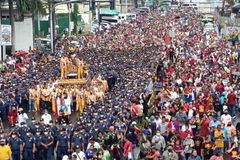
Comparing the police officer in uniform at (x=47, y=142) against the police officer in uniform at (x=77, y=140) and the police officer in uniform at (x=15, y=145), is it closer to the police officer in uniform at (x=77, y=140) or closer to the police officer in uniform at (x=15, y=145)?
the police officer in uniform at (x=15, y=145)

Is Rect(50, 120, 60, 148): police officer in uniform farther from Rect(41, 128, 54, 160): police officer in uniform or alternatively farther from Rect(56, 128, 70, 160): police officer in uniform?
Rect(56, 128, 70, 160): police officer in uniform

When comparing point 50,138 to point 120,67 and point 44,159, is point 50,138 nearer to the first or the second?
point 44,159

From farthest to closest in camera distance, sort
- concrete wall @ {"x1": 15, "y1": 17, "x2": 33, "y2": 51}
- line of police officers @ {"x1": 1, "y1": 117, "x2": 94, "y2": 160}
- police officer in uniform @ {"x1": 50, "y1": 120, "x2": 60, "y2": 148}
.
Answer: concrete wall @ {"x1": 15, "y1": 17, "x2": 33, "y2": 51} → police officer in uniform @ {"x1": 50, "y1": 120, "x2": 60, "y2": 148} → line of police officers @ {"x1": 1, "y1": 117, "x2": 94, "y2": 160}

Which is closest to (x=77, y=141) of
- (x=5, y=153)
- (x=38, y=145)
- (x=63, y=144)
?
(x=63, y=144)

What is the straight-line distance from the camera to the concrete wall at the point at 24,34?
50.7 metres

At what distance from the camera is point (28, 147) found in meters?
19.9

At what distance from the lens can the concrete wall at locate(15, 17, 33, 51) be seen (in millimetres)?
50656

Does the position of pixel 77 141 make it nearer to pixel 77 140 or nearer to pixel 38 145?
pixel 77 140

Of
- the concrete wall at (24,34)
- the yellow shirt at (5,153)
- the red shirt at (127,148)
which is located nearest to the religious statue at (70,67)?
the yellow shirt at (5,153)

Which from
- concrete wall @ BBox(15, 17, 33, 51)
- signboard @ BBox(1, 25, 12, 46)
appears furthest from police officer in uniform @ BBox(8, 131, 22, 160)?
concrete wall @ BBox(15, 17, 33, 51)

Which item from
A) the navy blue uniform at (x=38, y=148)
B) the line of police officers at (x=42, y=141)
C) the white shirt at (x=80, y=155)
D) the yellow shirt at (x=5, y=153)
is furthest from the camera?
the navy blue uniform at (x=38, y=148)

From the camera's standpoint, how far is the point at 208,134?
20.1 metres

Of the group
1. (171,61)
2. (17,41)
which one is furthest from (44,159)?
(17,41)

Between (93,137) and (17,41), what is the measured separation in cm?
3211
